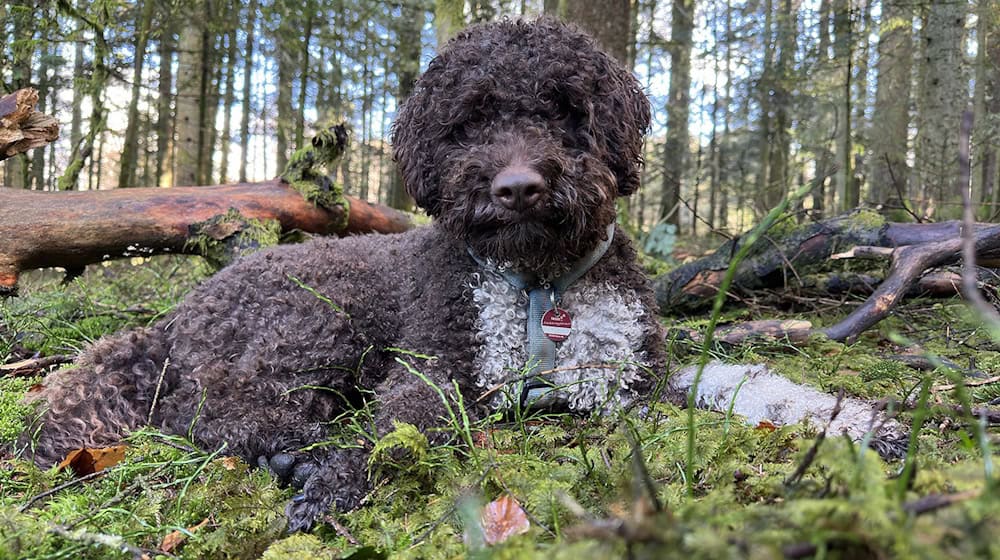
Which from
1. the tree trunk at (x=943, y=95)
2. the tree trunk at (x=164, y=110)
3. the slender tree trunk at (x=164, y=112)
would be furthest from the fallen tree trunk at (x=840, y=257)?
the slender tree trunk at (x=164, y=112)

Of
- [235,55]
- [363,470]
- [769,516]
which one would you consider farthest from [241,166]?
[769,516]

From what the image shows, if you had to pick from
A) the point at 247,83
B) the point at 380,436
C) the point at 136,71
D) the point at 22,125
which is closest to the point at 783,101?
the point at 247,83

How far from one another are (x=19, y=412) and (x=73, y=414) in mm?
382

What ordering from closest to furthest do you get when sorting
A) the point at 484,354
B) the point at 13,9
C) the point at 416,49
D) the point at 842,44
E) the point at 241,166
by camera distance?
the point at 484,354 < the point at 13,9 < the point at 842,44 < the point at 416,49 < the point at 241,166

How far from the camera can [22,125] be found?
13.4ft

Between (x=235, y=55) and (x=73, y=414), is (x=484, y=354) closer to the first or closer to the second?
(x=73, y=414)

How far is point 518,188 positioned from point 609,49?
493cm

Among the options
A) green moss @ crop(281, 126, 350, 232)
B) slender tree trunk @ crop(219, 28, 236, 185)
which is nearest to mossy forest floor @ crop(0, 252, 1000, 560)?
green moss @ crop(281, 126, 350, 232)

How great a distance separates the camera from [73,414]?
2971 millimetres

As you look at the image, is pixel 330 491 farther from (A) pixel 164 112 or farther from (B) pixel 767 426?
(A) pixel 164 112

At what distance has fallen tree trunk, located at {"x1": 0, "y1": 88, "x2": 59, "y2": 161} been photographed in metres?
3.97

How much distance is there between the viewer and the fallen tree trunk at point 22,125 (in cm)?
397

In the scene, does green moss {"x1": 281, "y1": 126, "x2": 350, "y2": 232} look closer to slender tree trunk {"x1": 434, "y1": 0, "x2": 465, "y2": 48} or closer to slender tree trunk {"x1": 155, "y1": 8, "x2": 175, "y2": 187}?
slender tree trunk {"x1": 434, "y1": 0, "x2": 465, "y2": 48}

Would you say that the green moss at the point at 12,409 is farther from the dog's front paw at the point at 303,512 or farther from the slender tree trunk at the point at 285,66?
the slender tree trunk at the point at 285,66
